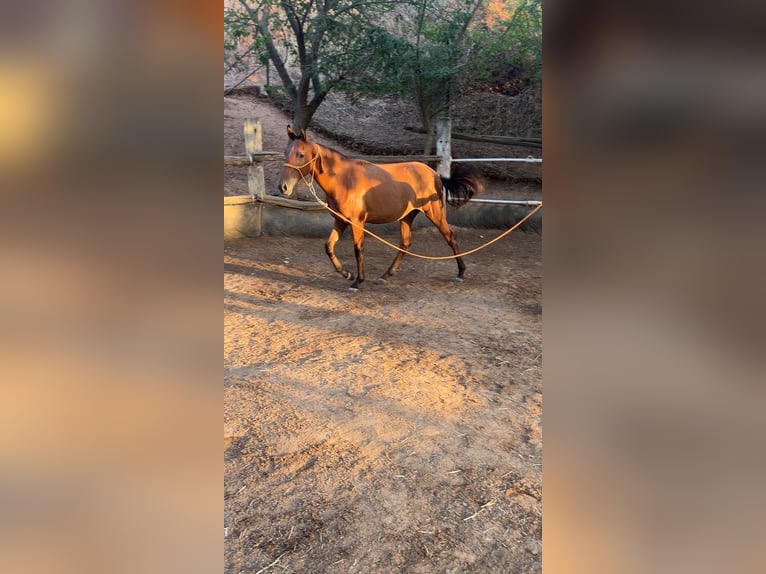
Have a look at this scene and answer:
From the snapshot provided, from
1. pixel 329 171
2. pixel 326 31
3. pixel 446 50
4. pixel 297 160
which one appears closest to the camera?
pixel 297 160

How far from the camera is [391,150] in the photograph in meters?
10.3

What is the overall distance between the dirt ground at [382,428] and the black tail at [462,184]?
1.35 meters

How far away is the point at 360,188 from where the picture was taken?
5844 millimetres

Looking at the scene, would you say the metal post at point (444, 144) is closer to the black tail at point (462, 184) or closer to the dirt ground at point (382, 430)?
the black tail at point (462, 184)

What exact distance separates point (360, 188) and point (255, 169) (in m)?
2.33

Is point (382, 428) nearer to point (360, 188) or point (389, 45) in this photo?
point (360, 188)

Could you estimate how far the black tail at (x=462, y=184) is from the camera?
6.74 meters

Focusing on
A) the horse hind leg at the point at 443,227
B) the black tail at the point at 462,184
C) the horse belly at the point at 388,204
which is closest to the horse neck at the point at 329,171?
the horse belly at the point at 388,204

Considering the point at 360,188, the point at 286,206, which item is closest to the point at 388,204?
the point at 360,188

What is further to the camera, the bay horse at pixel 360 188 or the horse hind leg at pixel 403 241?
the horse hind leg at pixel 403 241

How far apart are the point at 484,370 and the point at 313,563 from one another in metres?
2.08

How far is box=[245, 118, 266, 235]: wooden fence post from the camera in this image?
7.58 m
